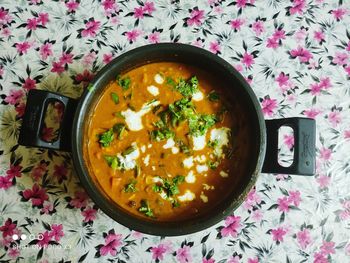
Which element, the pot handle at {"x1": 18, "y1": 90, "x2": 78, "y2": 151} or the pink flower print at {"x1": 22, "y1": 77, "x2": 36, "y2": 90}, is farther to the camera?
the pink flower print at {"x1": 22, "y1": 77, "x2": 36, "y2": 90}

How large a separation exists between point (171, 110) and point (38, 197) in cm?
50

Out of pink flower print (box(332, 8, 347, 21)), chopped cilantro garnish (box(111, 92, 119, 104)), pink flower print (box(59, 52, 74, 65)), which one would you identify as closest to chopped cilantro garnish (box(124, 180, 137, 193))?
chopped cilantro garnish (box(111, 92, 119, 104))

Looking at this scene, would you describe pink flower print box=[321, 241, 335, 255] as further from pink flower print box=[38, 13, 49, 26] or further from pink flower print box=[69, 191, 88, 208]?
pink flower print box=[38, 13, 49, 26]

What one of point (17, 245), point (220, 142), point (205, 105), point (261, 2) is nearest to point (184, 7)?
point (261, 2)

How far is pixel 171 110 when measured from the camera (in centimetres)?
125

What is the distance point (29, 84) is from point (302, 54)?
0.92m

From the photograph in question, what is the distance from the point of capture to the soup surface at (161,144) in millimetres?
1239

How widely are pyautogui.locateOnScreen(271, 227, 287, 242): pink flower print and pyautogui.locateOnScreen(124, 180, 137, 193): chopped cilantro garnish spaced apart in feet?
1.53

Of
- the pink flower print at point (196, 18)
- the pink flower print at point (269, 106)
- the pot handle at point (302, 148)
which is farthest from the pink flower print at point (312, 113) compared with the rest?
the pink flower print at point (196, 18)

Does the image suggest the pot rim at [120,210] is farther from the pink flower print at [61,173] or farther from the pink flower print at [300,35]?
the pink flower print at [300,35]

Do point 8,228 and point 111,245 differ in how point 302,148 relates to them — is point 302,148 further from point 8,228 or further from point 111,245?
point 8,228

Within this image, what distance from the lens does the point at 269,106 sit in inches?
55.4

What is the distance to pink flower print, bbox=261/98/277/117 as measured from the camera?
1.40m

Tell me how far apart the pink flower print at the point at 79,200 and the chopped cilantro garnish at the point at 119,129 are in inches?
9.0
